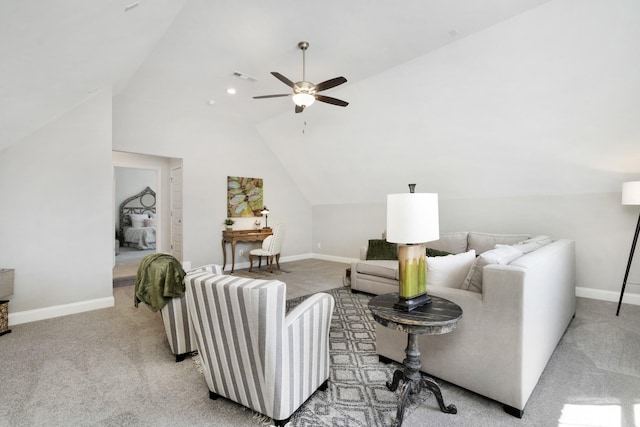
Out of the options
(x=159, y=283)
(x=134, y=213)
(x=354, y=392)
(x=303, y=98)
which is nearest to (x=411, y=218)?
(x=354, y=392)

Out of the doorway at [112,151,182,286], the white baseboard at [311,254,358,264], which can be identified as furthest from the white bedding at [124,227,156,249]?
the white baseboard at [311,254,358,264]

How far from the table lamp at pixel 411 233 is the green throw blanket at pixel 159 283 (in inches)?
68.8

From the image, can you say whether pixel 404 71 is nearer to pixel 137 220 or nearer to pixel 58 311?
pixel 58 311

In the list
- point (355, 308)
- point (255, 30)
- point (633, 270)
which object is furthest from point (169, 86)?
point (633, 270)

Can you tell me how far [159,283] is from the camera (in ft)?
7.59

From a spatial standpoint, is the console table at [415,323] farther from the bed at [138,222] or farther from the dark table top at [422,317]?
the bed at [138,222]

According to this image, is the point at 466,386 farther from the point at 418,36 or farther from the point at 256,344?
the point at 418,36

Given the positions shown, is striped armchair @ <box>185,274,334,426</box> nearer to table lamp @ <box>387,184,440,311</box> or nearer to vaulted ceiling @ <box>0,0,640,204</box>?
table lamp @ <box>387,184,440,311</box>

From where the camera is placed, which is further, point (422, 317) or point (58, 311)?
point (58, 311)

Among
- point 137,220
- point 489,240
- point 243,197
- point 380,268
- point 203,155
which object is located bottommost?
point 380,268

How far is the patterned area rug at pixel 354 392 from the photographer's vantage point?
1.69 m

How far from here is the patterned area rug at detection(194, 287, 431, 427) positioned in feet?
5.56

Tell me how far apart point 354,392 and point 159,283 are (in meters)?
1.69

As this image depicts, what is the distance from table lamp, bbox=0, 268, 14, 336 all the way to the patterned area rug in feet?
7.17
